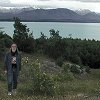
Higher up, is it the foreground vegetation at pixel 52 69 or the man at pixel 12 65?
the man at pixel 12 65

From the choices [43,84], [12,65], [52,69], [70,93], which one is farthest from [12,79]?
[52,69]

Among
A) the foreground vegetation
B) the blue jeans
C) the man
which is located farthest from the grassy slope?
the man

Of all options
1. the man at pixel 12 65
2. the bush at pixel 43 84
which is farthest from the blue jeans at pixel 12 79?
the bush at pixel 43 84

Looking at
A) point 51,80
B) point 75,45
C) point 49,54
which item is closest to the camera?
point 51,80

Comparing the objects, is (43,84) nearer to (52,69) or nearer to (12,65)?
(12,65)

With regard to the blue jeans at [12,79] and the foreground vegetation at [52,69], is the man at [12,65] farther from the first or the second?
the foreground vegetation at [52,69]

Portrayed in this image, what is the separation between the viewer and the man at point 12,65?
12742 millimetres

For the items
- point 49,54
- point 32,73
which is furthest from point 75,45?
point 32,73

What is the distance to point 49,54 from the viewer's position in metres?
60.1

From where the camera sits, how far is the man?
12742 millimetres

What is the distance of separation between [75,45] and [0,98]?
67743 millimetres

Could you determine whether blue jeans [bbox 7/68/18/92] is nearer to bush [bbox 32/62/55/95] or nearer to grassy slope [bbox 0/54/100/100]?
grassy slope [bbox 0/54/100/100]

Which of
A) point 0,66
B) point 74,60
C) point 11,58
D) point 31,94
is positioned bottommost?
point 74,60

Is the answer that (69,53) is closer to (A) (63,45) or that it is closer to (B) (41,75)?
(A) (63,45)
